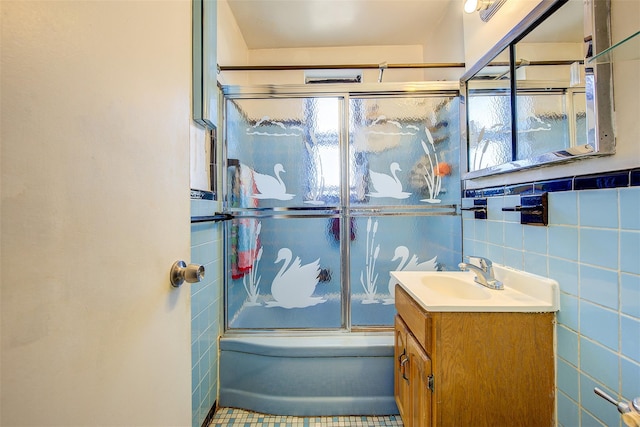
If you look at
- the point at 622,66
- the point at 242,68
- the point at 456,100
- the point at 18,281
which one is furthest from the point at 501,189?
the point at 242,68

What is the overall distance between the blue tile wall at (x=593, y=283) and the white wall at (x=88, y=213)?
47.7 inches

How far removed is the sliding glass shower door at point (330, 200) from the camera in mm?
1752

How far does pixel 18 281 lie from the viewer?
312mm

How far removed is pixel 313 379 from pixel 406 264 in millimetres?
926

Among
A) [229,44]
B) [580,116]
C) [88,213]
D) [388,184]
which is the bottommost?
[88,213]

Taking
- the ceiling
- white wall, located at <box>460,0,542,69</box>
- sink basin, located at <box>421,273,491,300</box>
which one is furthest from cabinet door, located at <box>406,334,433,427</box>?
the ceiling

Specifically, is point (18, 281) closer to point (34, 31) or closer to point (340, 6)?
point (34, 31)

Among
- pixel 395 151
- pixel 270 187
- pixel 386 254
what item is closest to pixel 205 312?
pixel 270 187

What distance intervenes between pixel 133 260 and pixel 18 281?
180 millimetres

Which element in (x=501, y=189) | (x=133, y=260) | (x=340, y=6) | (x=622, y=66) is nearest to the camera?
(x=133, y=260)

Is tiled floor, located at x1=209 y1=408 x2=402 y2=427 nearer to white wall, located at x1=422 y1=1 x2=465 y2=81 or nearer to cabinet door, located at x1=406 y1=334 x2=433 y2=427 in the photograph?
cabinet door, located at x1=406 y1=334 x2=433 y2=427

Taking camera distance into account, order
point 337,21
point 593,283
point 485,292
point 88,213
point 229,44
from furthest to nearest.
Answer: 1. point 337,21
2. point 229,44
3. point 485,292
4. point 593,283
5. point 88,213

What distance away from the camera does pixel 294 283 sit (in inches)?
70.4

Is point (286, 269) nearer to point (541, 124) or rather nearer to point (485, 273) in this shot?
point (485, 273)
